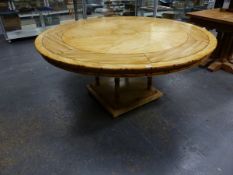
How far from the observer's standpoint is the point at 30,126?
5.12ft

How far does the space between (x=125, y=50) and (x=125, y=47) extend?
0.20 feet

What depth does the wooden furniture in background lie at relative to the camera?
79.4 inches

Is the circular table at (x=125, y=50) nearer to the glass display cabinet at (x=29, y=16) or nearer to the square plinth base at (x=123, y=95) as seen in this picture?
the square plinth base at (x=123, y=95)

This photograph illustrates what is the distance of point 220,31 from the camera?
2.15m

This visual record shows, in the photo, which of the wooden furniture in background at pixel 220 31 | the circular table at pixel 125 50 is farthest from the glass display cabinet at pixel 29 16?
the wooden furniture in background at pixel 220 31

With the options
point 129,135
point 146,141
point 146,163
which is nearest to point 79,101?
→ point 129,135

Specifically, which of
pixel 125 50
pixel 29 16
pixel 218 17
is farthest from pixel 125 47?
pixel 29 16

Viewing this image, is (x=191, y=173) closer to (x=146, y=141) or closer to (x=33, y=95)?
(x=146, y=141)

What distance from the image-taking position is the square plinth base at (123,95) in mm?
1692

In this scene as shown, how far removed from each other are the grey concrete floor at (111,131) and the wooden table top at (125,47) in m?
0.67

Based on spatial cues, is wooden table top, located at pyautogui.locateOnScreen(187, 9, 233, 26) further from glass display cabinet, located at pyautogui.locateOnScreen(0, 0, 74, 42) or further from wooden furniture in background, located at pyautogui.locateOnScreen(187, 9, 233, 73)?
glass display cabinet, located at pyautogui.locateOnScreen(0, 0, 74, 42)

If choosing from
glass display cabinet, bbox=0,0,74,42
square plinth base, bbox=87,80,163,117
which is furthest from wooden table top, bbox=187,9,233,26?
glass display cabinet, bbox=0,0,74,42

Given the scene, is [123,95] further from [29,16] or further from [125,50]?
[29,16]

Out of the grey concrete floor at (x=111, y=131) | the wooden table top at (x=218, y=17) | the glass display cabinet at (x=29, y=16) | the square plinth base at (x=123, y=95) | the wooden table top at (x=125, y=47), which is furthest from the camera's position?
the glass display cabinet at (x=29, y=16)
